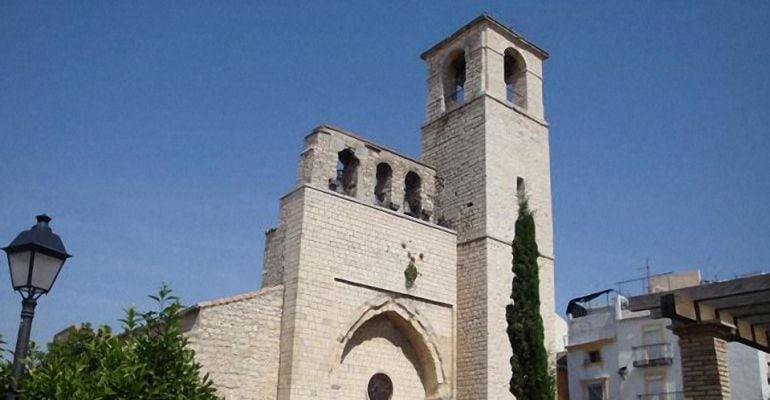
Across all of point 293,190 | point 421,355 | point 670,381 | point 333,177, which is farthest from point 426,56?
point 670,381

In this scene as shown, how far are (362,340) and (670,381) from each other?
12.2m

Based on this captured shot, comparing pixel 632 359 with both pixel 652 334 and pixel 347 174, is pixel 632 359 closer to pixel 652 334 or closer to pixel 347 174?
pixel 652 334

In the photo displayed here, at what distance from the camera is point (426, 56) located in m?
20.1

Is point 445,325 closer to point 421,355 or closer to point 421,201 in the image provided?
point 421,355

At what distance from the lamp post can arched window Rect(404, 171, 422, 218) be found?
11.9 meters

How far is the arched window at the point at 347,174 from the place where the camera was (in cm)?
1595

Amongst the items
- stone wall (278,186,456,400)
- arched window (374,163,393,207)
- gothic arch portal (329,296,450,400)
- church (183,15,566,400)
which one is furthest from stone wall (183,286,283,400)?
arched window (374,163,393,207)

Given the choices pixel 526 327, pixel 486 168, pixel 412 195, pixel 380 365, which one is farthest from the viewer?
pixel 412 195

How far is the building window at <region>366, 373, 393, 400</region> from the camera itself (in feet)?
48.3

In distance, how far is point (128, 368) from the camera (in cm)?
784

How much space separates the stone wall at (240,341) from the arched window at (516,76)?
914cm

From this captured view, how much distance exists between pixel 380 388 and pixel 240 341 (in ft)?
12.0

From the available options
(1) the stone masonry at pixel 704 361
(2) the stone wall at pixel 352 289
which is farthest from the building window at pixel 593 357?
(1) the stone masonry at pixel 704 361

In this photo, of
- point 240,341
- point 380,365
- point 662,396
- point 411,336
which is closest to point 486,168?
point 411,336
